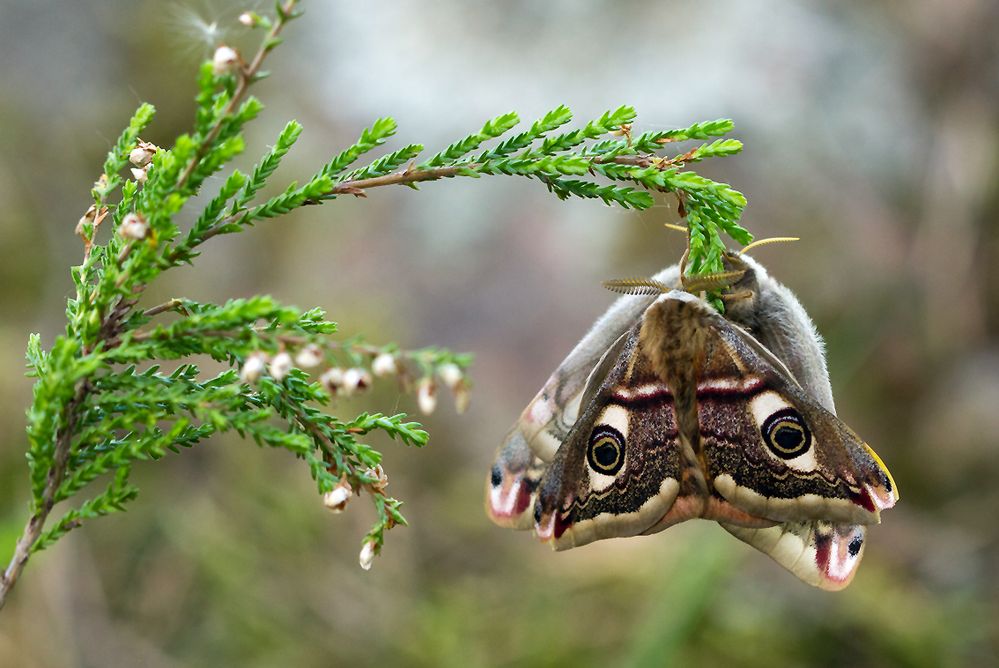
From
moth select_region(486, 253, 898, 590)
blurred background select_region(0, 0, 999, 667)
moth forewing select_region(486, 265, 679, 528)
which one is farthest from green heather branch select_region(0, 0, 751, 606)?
blurred background select_region(0, 0, 999, 667)

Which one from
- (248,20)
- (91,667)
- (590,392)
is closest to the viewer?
(248,20)

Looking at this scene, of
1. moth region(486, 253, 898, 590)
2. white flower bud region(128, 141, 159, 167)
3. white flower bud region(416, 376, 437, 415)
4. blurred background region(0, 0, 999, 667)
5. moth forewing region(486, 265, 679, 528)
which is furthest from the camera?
blurred background region(0, 0, 999, 667)

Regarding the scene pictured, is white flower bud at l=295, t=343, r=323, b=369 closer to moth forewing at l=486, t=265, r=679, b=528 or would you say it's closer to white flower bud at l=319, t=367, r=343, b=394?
white flower bud at l=319, t=367, r=343, b=394

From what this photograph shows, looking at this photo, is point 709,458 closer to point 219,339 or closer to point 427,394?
point 427,394

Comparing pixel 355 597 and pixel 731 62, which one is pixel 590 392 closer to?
pixel 355 597

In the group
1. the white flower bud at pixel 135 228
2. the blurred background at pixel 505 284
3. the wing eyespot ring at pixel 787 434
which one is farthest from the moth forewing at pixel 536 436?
the blurred background at pixel 505 284

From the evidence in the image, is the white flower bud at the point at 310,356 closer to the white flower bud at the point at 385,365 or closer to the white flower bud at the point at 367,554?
the white flower bud at the point at 385,365

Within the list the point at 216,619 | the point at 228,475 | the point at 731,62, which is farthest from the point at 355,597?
the point at 731,62

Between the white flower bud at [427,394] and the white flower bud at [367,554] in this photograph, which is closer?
the white flower bud at [427,394]
